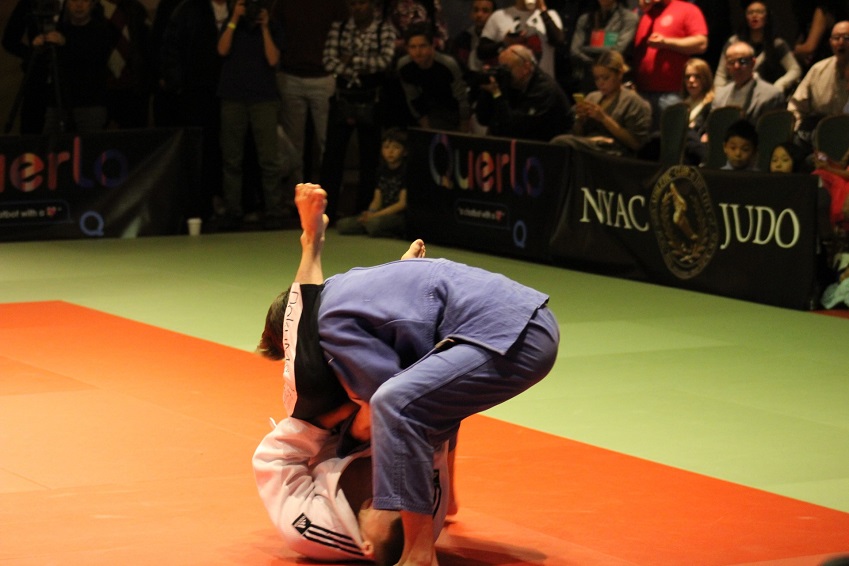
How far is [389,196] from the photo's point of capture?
14.1m

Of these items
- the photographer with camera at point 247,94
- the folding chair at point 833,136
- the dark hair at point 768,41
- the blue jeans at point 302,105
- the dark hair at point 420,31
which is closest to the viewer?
the folding chair at point 833,136

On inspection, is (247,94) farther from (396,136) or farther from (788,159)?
(788,159)

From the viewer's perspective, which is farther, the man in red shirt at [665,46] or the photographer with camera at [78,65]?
the photographer with camera at [78,65]

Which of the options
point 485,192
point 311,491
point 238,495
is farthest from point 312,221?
point 485,192

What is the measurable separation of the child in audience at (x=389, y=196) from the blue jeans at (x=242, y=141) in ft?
3.29

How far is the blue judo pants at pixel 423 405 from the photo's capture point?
169 inches

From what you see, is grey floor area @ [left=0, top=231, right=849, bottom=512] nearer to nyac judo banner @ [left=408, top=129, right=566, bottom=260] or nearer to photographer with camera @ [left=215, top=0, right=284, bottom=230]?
nyac judo banner @ [left=408, top=129, right=566, bottom=260]

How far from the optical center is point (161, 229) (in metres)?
14.1

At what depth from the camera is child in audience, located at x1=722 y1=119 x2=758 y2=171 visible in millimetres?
11055

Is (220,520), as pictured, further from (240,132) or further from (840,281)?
(240,132)

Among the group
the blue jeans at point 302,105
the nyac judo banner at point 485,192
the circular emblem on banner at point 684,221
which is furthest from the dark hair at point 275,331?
the blue jeans at point 302,105

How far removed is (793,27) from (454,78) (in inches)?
179

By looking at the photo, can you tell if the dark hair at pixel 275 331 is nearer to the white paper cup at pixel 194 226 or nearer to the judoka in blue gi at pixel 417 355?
the judoka in blue gi at pixel 417 355

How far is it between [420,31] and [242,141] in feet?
7.10
